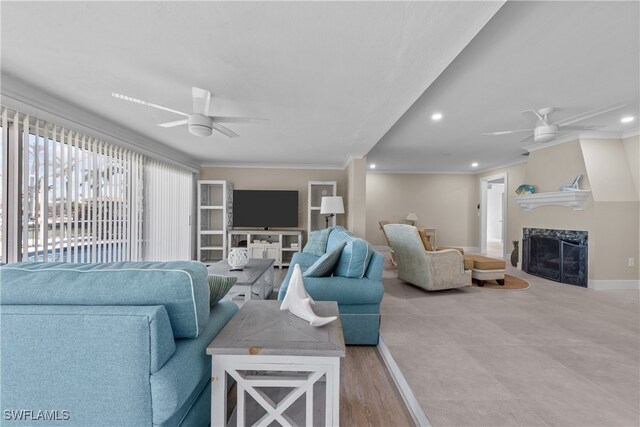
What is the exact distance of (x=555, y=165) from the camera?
488 centimetres

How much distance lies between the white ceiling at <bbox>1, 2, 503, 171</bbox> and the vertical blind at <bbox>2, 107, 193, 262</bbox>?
50 cm

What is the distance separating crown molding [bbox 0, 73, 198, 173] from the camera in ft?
7.82

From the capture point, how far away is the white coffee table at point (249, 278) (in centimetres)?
277

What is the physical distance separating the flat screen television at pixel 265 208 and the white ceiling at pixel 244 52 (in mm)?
3066

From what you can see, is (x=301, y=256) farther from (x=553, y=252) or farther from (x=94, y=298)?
(x=553, y=252)

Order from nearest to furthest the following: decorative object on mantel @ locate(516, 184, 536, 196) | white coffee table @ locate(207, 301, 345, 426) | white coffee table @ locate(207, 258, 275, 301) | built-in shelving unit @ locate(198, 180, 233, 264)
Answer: white coffee table @ locate(207, 301, 345, 426)
white coffee table @ locate(207, 258, 275, 301)
decorative object on mantel @ locate(516, 184, 536, 196)
built-in shelving unit @ locate(198, 180, 233, 264)

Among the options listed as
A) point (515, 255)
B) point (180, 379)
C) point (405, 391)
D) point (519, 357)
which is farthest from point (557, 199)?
point (180, 379)

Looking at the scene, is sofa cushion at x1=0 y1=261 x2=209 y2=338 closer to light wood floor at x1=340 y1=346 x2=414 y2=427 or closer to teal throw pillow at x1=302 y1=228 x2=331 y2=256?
light wood floor at x1=340 y1=346 x2=414 y2=427

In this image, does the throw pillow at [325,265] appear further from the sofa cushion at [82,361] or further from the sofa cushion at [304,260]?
the sofa cushion at [82,361]

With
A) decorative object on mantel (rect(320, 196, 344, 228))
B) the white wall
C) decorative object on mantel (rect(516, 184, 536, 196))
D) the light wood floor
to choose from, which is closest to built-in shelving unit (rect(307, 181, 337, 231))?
decorative object on mantel (rect(320, 196, 344, 228))

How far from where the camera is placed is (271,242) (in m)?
6.23

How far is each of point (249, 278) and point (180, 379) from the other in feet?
6.17

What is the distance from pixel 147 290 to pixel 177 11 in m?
1.48

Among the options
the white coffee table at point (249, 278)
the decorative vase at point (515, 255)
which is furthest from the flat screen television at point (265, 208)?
the decorative vase at point (515, 255)
